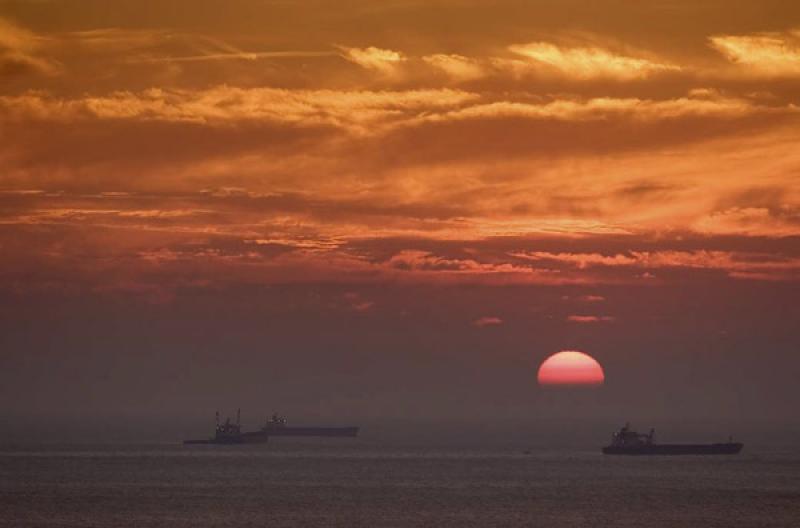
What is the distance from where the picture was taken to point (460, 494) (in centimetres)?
19650

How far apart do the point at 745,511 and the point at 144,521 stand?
80602 millimetres

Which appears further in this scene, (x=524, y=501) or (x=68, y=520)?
(x=524, y=501)

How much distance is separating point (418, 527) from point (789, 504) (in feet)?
211

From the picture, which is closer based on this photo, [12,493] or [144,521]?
[144,521]

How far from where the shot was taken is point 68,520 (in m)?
159

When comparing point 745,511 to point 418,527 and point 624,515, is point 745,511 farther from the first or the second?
point 418,527

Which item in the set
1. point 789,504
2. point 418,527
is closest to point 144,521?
point 418,527

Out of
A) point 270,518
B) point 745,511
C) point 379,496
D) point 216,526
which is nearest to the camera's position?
point 216,526

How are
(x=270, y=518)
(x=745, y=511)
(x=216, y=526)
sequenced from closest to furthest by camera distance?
(x=216, y=526)
(x=270, y=518)
(x=745, y=511)

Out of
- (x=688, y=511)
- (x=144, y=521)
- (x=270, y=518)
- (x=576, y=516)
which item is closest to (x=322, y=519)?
(x=270, y=518)

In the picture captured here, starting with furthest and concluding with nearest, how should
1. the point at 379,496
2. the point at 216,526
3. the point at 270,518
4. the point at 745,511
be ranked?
the point at 379,496, the point at 745,511, the point at 270,518, the point at 216,526

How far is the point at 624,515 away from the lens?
169375mm

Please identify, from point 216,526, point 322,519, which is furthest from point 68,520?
point 322,519

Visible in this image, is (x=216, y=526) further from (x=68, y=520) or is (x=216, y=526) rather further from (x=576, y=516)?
(x=576, y=516)
